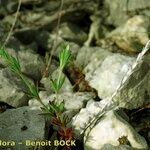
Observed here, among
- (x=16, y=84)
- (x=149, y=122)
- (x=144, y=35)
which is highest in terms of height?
(x=144, y=35)

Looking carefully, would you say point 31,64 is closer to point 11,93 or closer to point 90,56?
point 11,93

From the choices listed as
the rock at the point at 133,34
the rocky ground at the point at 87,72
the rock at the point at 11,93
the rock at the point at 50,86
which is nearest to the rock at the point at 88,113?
the rocky ground at the point at 87,72

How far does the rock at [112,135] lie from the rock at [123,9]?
2.50 meters

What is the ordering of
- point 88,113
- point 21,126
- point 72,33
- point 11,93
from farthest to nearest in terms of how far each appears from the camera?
point 72,33 < point 11,93 < point 88,113 < point 21,126

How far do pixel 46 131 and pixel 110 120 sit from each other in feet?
2.39

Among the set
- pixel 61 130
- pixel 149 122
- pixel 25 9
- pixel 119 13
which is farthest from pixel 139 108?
pixel 25 9

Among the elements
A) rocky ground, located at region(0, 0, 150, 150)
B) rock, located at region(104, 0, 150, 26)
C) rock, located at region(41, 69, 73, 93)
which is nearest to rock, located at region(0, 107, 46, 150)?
rocky ground, located at region(0, 0, 150, 150)

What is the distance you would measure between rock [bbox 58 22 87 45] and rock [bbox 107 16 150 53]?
596 mm

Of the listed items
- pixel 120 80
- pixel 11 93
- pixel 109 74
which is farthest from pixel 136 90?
pixel 11 93

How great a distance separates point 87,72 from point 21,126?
145 centimetres

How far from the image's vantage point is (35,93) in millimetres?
4613

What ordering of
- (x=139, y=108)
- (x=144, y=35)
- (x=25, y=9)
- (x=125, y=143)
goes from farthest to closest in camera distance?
(x=25, y=9)
(x=144, y=35)
(x=139, y=108)
(x=125, y=143)

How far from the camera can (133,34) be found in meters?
6.38

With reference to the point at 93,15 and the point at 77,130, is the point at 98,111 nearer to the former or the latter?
the point at 77,130
